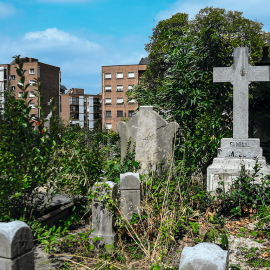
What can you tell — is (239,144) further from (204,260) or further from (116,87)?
(116,87)

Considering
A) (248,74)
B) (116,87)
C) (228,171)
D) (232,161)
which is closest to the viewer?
(228,171)

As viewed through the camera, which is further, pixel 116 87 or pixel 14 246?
pixel 116 87

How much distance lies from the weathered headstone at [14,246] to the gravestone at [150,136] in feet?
13.1

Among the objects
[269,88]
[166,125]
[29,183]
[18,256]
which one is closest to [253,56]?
[269,88]

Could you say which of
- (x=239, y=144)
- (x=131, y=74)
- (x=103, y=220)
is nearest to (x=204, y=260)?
(x=103, y=220)

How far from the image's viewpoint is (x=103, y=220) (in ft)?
12.1

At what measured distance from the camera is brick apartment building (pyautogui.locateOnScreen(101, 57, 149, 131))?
170 feet

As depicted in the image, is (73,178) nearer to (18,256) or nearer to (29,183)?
(29,183)

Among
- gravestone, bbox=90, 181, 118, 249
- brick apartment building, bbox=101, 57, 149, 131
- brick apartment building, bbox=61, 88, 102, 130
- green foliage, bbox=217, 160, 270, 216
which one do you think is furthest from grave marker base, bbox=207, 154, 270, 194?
brick apartment building, bbox=61, 88, 102, 130

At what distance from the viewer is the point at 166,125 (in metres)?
5.92

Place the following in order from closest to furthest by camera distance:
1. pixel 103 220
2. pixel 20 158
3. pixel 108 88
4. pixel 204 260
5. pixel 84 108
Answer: pixel 204 260 < pixel 103 220 < pixel 20 158 < pixel 108 88 < pixel 84 108

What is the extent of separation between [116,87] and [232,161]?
49.0m

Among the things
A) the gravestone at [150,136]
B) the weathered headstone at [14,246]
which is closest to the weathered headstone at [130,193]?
the gravestone at [150,136]

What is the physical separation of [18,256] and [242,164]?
148 inches
